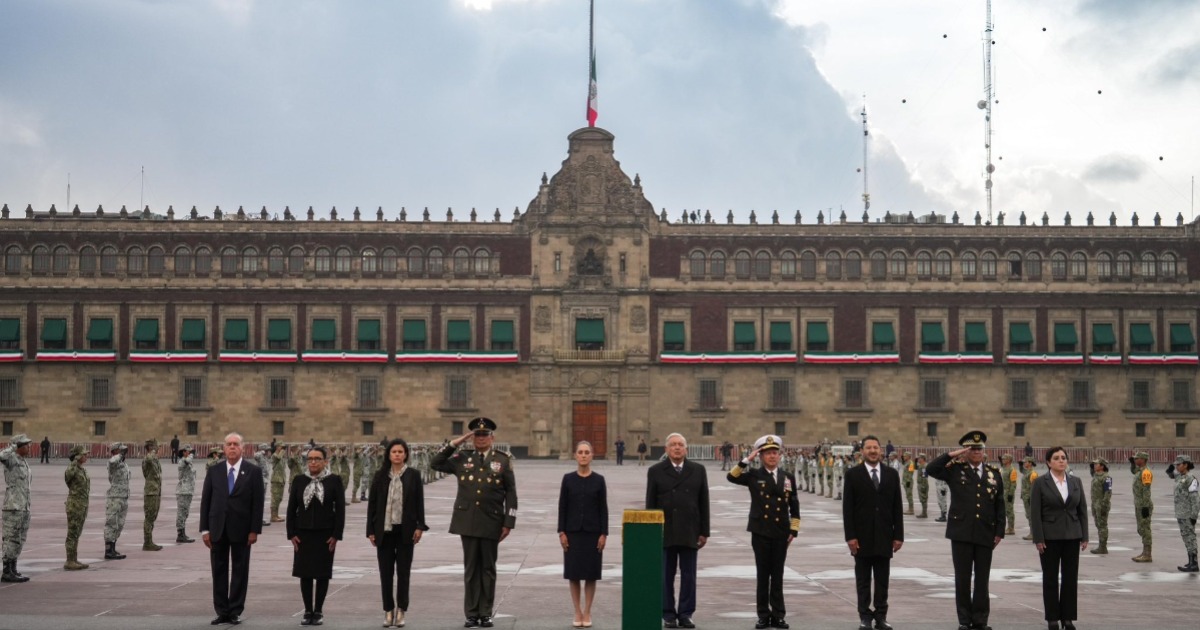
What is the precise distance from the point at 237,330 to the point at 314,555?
53614mm

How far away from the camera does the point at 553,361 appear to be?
65.4 meters

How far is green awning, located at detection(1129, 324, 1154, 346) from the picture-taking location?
66625 millimetres

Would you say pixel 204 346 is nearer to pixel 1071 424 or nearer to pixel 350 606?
pixel 1071 424

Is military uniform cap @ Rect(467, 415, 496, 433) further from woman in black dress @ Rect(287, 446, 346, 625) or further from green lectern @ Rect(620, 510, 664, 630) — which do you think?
green lectern @ Rect(620, 510, 664, 630)

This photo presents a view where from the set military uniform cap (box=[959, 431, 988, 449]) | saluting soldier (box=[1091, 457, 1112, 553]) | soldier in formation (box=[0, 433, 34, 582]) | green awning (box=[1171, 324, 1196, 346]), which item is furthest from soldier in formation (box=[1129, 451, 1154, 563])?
green awning (box=[1171, 324, 1196, 346])

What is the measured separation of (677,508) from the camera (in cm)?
1430

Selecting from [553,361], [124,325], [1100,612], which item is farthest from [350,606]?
[124,325]

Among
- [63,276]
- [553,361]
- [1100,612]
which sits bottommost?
[1100,612]

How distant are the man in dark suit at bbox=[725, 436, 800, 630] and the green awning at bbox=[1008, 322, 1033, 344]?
180 feet

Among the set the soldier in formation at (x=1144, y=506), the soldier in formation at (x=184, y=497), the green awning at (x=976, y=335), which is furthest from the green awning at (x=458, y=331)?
the soldier in formation at (x=1144, y=506)

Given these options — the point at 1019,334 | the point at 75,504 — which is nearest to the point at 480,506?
the point at 75,504

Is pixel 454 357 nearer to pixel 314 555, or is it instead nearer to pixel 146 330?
pixel 146 330

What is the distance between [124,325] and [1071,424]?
4736 cm

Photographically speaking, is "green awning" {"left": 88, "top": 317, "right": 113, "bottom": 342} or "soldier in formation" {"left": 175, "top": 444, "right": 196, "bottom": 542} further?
"green awning" {"left": 88, "top": 317, "right": 113, "bottom": 342}
